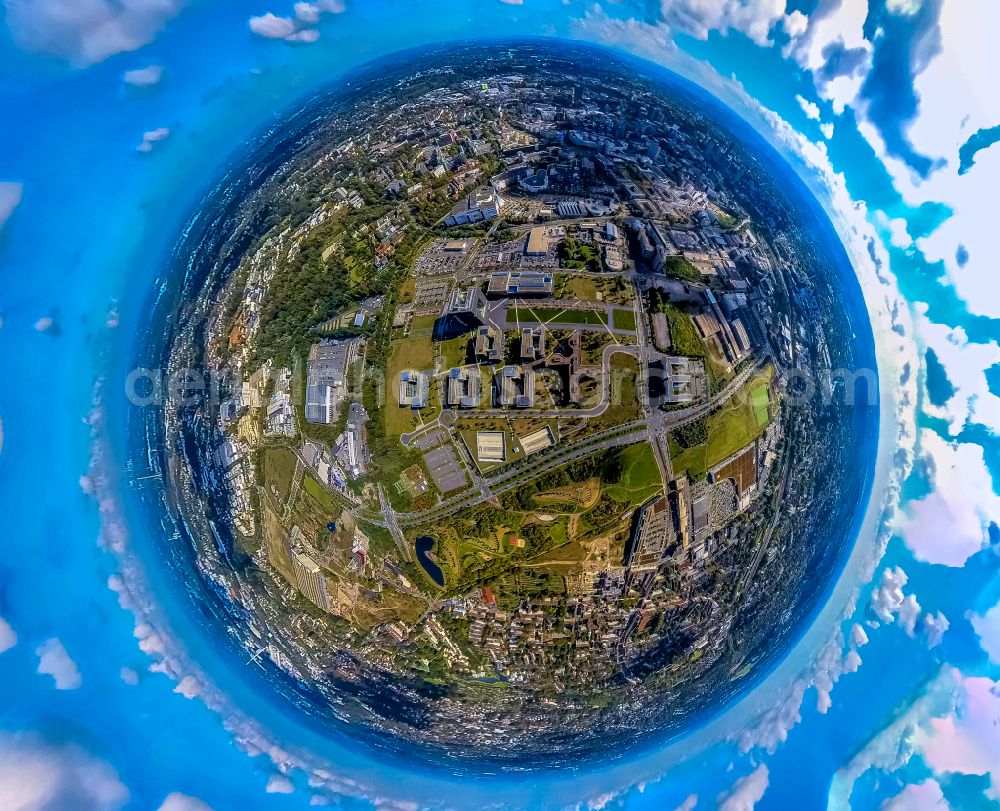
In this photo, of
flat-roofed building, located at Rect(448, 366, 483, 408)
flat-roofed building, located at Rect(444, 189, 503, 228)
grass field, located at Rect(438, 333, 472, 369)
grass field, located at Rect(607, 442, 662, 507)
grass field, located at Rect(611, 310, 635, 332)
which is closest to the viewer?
grass field, located at Rect(607, 442, 662, 507)

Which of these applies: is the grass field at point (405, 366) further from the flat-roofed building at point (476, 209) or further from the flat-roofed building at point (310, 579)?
the flat-roofed building at point (310, 579)

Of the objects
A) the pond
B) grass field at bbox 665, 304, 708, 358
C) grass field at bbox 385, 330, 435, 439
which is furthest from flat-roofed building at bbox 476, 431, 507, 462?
grass field at bbox 665, 304, 708, 358

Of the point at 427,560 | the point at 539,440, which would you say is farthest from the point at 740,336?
the point at 427,560

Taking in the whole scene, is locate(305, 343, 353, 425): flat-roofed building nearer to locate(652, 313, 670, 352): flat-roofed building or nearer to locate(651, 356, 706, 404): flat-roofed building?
locate(652, 313, 670, 352): flat-roofed building

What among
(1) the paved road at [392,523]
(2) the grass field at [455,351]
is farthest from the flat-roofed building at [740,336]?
(1) the paved road at [392,523]

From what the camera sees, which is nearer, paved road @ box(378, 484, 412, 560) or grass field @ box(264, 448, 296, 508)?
paved road @ box(378, 484, 412, 560)

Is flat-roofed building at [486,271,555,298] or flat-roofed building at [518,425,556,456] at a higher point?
flat-roofed building at [486,271,555,298]

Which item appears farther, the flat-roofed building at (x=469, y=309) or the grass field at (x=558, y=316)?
the flat-roofed building at (x=469, y=309)
